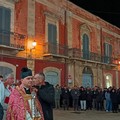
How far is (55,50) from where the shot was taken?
21141 mm

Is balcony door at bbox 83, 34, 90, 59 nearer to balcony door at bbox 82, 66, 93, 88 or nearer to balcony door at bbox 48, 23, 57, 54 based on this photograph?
balcony door at bbox 82, 66, 93, 88

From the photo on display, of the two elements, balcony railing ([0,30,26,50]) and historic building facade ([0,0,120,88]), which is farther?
historic building facade ([0,0,120,88])

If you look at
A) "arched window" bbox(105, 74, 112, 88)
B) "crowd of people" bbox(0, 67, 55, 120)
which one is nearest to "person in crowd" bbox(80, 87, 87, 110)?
"arched window" bbox(105, 74, 112, 88)

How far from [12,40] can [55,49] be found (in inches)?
161

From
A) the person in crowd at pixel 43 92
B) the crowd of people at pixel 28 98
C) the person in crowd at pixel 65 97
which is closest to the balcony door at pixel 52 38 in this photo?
the person in crowd at pixel 65 97

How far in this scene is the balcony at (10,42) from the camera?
17.3 meters

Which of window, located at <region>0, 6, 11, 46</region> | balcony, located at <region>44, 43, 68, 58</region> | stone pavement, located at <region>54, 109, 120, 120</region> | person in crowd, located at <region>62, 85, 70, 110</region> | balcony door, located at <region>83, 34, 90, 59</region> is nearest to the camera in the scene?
stone pavement, located at <region>54, 109, 120, 120</region>

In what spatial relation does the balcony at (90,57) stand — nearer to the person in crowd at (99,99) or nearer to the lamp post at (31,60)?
the lamp post at (31,60)

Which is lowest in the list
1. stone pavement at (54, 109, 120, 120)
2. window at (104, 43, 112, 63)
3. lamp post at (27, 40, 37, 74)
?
stone pavement at (54, 109, 120, 120)

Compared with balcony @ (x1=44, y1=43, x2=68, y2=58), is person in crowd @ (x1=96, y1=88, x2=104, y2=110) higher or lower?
lower

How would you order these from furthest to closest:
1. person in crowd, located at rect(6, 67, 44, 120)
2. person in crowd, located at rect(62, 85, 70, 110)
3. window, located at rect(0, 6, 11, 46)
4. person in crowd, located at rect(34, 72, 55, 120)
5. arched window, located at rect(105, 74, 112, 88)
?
arched window, located at rect(105, 74, 112, 88) < person in crowd, located at rect(62, 85, 70, 110) < window, located at rect(0, 6, 11, 46) < person in crowd, located at rect(34, 72, 55, 120) < person in crowd, located at rect(6, 67, 44, 120)

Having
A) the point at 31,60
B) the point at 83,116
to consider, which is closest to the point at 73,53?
the point at 31,60

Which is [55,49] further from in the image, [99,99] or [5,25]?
[99,99]

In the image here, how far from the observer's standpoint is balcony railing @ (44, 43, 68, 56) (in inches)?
810
